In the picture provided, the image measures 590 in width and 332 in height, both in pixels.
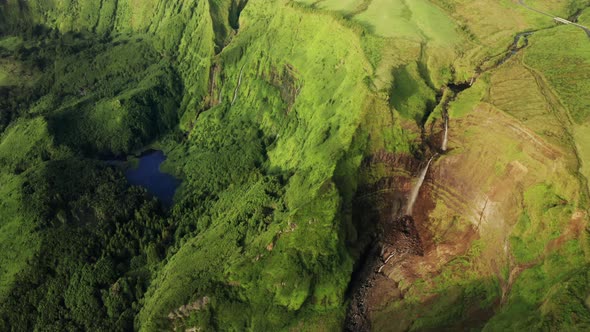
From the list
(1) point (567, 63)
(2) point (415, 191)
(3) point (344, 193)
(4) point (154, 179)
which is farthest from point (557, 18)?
(4) point (154, 179)

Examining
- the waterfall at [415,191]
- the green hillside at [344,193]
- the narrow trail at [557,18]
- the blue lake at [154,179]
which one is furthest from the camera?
the blue lake at [154,179]

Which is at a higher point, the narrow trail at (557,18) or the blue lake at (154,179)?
the narrow trail at (557,18)

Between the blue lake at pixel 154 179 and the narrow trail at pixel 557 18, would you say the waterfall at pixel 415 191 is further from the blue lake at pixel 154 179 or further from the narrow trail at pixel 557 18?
the blue lake at pixel 154 179

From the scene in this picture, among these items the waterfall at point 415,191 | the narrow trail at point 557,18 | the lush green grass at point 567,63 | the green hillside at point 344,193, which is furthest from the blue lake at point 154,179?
the narrow trail at point 557,18

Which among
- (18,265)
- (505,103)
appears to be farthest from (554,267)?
(18,265)

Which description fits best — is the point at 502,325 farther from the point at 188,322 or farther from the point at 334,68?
the point at 334,68

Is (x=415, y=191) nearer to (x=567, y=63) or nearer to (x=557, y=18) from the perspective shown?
(x=567, y=63)
